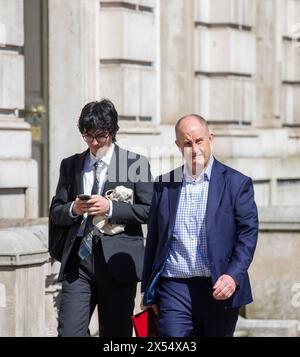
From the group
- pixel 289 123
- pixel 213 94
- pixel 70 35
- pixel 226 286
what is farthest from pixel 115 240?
pixel 289 123

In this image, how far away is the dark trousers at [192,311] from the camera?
7.61m

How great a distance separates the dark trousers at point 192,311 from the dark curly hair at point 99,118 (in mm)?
1066

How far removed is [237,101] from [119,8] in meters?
3.58

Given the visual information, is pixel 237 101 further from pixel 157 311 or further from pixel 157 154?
pixel 157 311

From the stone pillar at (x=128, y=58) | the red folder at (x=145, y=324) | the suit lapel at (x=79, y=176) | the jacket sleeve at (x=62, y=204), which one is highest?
the stone pillar at (x=128, y=58)

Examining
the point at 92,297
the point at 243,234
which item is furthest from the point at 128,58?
the point at 243,234

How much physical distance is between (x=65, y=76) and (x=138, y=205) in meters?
6.33

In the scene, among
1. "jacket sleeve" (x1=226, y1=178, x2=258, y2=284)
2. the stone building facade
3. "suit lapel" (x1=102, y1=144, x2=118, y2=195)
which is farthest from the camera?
the stone building facade

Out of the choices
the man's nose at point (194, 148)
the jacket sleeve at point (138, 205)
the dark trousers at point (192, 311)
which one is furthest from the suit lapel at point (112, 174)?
the dark trousers at point (192, 311)

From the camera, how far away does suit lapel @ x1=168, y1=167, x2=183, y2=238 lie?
767 centimetres

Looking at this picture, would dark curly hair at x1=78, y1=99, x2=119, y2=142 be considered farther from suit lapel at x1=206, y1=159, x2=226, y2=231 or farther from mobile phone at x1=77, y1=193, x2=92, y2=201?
suit lapel at x1=206, y1=159, x2=226, y2=231

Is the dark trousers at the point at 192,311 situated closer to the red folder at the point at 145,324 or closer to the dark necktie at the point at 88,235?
the red folder at the point at 145,324

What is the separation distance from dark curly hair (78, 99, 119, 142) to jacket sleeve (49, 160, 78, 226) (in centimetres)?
40

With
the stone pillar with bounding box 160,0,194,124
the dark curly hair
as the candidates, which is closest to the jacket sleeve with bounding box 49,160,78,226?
the dark curly hair
